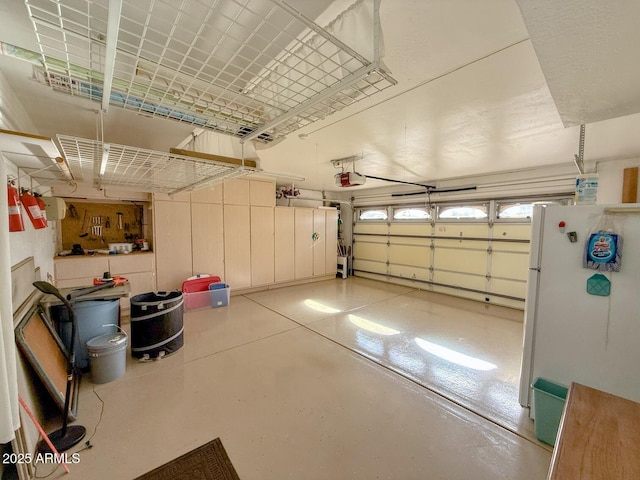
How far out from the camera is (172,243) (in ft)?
14.2

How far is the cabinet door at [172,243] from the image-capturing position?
4.18 meters

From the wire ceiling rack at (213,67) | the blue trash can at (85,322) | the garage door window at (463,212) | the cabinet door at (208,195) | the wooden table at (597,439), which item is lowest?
the blue trash can at (85,322)

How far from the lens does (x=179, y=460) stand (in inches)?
60.1

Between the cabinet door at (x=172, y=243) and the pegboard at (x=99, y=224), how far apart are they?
0.76 m

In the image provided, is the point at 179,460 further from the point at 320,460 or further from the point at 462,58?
the point at 462,58

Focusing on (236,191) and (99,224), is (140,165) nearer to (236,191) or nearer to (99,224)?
(236,191)

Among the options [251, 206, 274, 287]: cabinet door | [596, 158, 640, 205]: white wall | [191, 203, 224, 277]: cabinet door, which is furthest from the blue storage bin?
[596, 158, 640, 205]: white wall

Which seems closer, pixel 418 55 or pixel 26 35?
pixel 26 35

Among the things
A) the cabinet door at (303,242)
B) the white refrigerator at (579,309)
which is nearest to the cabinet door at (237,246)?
the cabinet door at (303,242)

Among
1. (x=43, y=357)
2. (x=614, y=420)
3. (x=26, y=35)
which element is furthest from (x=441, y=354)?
(x=26, y=35)

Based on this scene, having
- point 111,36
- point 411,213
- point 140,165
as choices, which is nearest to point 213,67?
point 111,36

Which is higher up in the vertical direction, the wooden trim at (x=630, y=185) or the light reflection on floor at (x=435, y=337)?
the wooden trim at (x=630, y=185)

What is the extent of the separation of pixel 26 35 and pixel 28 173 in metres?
1.67

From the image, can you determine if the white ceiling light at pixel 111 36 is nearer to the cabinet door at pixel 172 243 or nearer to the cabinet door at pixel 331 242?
the cabinet door at pixel 172 243
